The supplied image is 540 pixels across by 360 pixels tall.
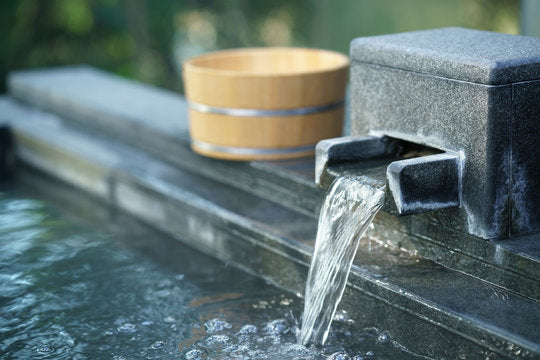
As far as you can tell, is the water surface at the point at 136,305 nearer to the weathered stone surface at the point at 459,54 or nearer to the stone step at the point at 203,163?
the stone step at the point at 203,163

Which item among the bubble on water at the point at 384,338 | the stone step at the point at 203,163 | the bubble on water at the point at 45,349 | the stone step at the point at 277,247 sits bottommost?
the bubble on water at the point at 45,349

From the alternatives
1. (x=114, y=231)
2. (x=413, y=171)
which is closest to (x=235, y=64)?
(x=114, y=231)

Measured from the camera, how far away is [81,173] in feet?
19.5

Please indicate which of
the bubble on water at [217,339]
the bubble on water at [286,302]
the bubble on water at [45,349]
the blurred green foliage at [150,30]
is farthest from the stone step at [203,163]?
the blurred green foliage at [150,30]

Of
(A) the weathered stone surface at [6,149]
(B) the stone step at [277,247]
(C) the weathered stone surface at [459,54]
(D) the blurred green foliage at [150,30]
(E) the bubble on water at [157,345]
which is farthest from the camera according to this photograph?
(D) the blurred green foliage at [150,30]

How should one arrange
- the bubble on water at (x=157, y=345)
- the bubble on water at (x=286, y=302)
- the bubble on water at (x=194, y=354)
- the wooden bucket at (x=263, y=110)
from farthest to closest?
the wooden bucket at (x=263, y=110) → the bubble on water at (x=286, y=302) → the bubble on water at (x=157, y=345) → the bubble on water at (x=194, y=354)

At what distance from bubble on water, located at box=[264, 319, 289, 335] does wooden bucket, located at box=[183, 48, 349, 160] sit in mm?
1318

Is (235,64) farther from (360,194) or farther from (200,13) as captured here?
(200,13)

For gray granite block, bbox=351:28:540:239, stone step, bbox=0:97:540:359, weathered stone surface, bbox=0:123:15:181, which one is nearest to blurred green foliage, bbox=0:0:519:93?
weathered stone surface, bbox=0:123:15:181

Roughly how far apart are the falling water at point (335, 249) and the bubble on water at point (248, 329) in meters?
0.22

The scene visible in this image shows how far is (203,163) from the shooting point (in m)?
5.17

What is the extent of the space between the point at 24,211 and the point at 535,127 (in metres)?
3.55

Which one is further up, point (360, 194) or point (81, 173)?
point (360, 194)

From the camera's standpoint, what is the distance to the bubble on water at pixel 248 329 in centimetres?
355
